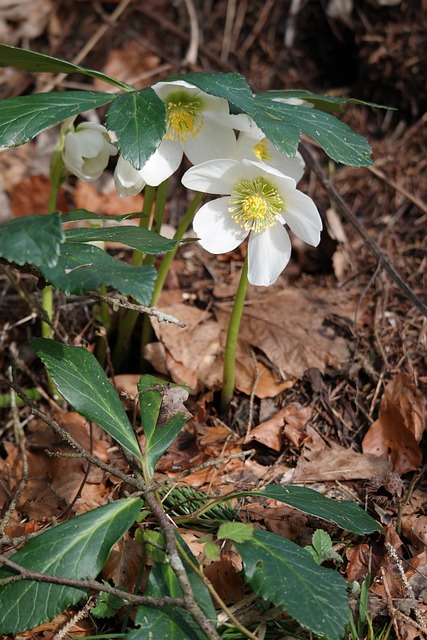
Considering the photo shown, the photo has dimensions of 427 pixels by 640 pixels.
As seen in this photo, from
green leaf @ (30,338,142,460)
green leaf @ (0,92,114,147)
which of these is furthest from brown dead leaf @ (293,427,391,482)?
green leaf @ (0,92,114,147)

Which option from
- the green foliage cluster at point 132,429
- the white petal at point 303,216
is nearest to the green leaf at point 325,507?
the green foliage cluster at point 132,429

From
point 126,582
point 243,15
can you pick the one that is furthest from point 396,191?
point 126,582

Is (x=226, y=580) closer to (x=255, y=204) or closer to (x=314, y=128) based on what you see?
(x=255, y=204)

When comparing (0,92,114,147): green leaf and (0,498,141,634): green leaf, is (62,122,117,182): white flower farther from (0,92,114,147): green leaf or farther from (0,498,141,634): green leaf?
(0,498,141,634): green leaf

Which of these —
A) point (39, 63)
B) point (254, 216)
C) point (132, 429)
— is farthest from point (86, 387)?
point (39, 63)

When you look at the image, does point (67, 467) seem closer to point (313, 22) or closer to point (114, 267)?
point (114, 267)

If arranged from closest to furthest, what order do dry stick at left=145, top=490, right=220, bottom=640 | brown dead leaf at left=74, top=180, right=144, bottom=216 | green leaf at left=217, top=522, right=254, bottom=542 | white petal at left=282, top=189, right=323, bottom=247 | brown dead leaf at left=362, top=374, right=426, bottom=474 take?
dry stick at left=145, top=490, right=220, bottom=640, green leaf at left=217, top=522, right=254, bottom=542, white petal at left=282, top=189, right=323, bottom=247, brown dead leaf at left=362, top=374, right=426, bottom=474, brown dead leaf at left=74, top=180, right=144, bottom=216

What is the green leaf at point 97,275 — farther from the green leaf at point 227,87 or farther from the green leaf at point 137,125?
the green leaf at point 227,87
